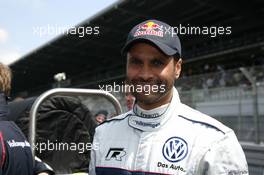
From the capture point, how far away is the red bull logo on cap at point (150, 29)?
5.31 feet

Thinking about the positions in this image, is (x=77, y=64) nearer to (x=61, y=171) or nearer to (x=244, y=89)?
(x=244, y=89)

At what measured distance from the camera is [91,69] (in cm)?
2389

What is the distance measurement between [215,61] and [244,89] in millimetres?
7991

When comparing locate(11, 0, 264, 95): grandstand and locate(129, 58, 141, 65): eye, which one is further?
locate(11, 0, 264, 95): grandstand

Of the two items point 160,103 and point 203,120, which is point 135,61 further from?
point 203,120

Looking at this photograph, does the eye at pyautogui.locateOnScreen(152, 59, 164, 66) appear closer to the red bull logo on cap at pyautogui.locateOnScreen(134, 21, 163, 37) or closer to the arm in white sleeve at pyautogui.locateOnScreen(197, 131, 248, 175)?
the red bull logo on cap at pyautogui.locateOnScreen(134, 21, 163, 37)

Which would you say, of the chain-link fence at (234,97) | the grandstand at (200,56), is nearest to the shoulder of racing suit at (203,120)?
the grandstand at (200,56)

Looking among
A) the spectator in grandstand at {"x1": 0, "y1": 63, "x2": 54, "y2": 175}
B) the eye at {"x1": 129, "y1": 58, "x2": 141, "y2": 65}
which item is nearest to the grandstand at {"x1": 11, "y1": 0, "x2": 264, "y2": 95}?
the spectator in grandstand at {"x1": 0, "y1": 63, "x2": 54, "y2": 175}

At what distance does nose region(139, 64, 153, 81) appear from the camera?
5.35 feet

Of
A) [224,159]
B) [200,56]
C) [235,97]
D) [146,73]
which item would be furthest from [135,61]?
[200,56]

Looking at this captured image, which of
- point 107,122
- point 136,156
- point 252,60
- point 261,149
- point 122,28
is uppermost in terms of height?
point 122,28

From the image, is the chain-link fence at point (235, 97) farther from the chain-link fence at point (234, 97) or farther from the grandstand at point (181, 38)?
the grandstand at point (181, 38)

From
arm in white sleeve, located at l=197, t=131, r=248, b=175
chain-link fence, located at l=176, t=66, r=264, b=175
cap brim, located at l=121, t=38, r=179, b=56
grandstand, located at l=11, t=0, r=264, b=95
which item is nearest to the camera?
arm in white sleeve, located at l=197, t=131, r=248, b=175

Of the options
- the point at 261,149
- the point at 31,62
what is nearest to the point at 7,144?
the point at 261,149
